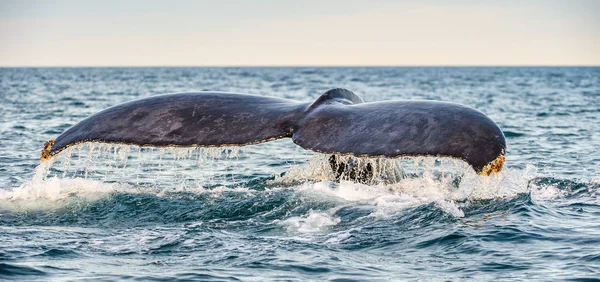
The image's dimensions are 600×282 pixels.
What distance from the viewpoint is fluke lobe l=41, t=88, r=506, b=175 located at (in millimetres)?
4773

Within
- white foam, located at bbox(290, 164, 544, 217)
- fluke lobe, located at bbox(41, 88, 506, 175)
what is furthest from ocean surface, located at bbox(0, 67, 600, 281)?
fluke lobe, located at bbox(41, 88, 506, 175)

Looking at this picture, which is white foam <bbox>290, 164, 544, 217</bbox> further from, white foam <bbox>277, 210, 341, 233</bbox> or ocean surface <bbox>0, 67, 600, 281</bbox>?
white foam <bbox>277, 210, 341, 233</bbox>

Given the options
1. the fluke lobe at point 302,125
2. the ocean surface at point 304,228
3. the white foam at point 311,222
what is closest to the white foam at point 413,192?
the ocean surface at point 304,228

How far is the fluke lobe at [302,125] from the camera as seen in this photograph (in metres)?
4.77

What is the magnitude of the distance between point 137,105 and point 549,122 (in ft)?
61.3

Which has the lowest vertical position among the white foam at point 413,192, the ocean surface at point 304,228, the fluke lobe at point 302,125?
the ocean surface at point 304,228

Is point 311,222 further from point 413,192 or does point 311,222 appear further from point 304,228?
point 413,192

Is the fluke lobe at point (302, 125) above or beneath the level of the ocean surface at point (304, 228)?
above

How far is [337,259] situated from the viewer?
627 centimetres

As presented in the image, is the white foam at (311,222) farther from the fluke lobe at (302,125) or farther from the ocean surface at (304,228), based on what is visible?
the fluke lobe at (302,125)

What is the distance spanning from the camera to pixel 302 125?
551 centimetres

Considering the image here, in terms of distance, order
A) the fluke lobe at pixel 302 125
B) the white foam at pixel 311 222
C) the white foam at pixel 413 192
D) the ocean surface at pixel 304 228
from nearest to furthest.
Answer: the fluke lobe at pixel 302 125 → the ocean surface at pixel 304 228 → the white foam at pixel 311 222 → the white foam at pixel 413 192

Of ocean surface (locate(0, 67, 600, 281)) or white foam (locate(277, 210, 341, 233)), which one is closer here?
ocean surface (locate(0, 67, 600, 281))

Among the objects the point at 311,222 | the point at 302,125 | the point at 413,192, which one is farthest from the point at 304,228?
the point at 302,125
